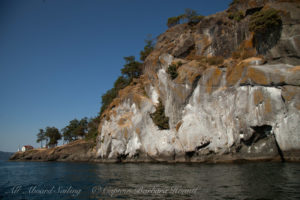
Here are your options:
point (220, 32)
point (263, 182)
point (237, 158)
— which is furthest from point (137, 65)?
point (263, 182)

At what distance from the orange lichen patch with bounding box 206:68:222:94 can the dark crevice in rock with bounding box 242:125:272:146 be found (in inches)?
334

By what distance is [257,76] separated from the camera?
80.2 ft

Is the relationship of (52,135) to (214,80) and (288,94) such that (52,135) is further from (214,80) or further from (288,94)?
(288,94)

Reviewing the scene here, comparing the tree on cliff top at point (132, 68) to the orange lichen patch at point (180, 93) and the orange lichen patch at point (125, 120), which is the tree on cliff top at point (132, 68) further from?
the orange lichen patch at point (180, 93)

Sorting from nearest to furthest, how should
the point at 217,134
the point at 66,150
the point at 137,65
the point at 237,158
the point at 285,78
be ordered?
the point at 285,78, the point at 237,158, the point at 217,134, the point at 137,65, the point at 66,150

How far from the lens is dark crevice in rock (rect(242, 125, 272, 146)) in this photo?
2370cm

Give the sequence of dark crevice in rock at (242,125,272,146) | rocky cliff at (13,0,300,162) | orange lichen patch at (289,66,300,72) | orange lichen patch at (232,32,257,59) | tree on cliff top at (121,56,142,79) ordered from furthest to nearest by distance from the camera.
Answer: tree on cliff top at (121,56,142,79), orange lichen patch at (232,32,257,59), dark crevice in rock at (242,125,272,146), rocky cliff at (13,0,300,162), orange lichen patch at (289,66,300,72)

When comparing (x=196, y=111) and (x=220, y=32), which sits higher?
(x=220, y=32)

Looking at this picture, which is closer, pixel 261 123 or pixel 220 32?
pixel 261 123

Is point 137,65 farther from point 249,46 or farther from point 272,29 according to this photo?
point 272,29

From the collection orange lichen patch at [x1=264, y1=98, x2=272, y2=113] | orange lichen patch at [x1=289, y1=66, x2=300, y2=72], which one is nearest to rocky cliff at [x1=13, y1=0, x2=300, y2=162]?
orange lichen patch at [x1=289, y1=66, x2=300, y2=72]

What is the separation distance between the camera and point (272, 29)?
2683 centimetres

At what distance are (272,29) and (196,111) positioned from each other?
1611cm

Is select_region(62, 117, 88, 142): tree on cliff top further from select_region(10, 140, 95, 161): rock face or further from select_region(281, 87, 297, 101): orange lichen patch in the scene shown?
select_region(281, 87, 297, 101): orange lichen patch
